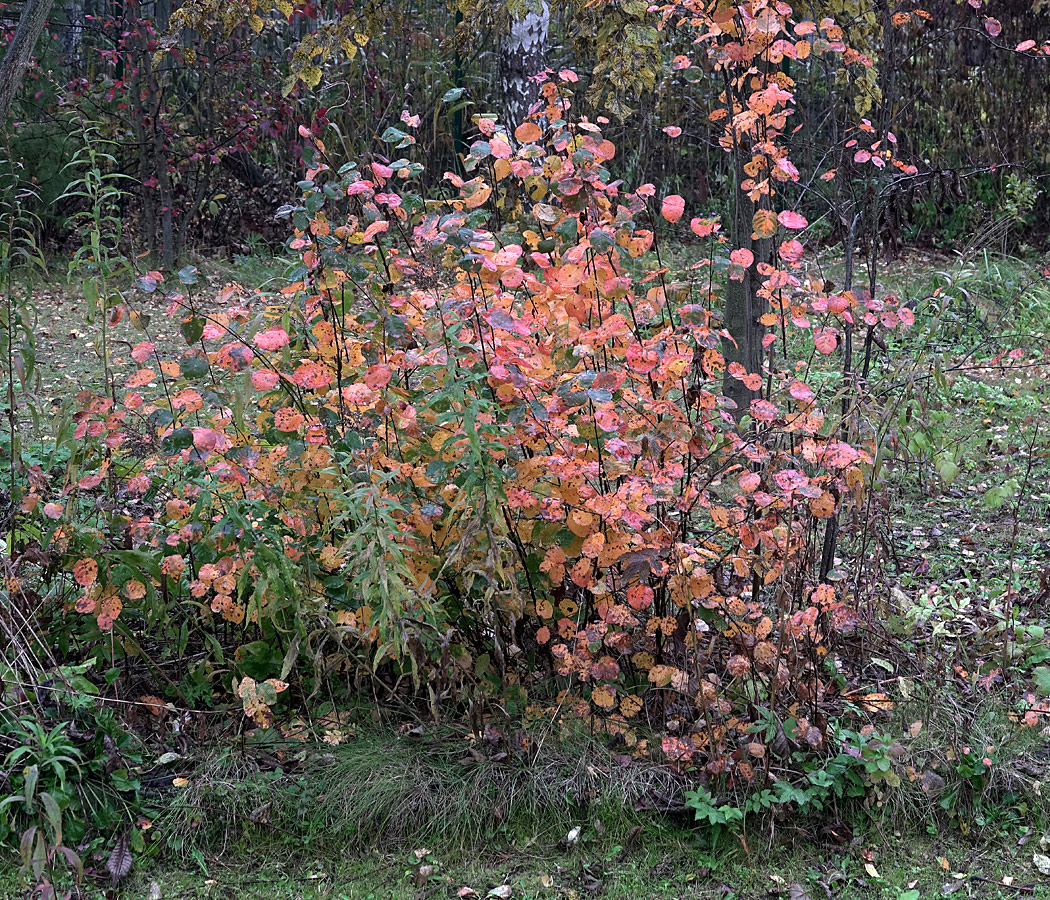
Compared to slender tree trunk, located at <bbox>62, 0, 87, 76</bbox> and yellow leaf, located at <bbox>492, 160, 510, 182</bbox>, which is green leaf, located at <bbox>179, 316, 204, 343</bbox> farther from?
slender tree trunk, located at <bbox>62, 0, 87, 76</bbox>

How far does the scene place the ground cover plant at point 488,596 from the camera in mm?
2463

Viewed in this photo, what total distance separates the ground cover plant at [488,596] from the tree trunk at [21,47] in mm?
537

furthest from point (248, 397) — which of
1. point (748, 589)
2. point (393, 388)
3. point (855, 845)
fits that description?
point (855, 845)

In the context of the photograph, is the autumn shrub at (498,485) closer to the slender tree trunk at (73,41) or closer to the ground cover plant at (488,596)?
the ground cover plant at (488,596)

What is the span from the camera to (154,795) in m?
2.62

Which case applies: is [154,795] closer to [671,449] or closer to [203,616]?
[203,616]

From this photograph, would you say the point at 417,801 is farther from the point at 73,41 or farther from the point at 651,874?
the point at 73,41

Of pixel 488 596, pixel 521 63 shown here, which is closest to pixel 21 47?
pixel 488 596

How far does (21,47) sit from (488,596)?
79.6 inches

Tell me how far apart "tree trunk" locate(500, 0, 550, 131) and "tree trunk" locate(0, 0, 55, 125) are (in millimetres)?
3883

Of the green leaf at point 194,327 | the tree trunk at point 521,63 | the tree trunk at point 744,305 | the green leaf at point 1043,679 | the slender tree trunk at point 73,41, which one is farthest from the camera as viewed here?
the slender tree trunk at point 73,41

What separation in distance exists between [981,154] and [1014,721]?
8.00 m

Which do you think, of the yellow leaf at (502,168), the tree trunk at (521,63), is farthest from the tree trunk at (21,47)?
the tree trunk at (521,63)

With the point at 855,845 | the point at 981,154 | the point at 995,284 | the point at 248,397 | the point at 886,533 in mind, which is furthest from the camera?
the point at 981,154
